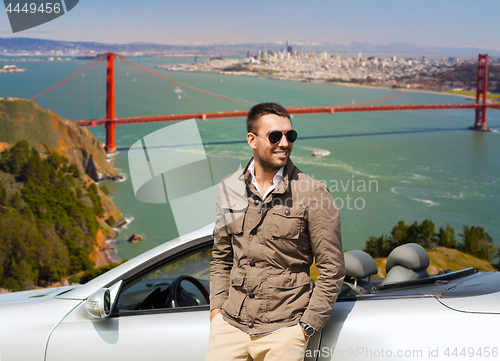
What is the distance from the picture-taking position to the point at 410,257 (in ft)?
5.69

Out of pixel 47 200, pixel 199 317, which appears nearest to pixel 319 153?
pixel 47 200

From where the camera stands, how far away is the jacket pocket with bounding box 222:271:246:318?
4.36 ft

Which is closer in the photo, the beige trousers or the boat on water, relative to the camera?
the beige trousers

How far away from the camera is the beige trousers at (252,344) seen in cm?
127

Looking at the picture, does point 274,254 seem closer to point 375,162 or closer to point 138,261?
point 138,261

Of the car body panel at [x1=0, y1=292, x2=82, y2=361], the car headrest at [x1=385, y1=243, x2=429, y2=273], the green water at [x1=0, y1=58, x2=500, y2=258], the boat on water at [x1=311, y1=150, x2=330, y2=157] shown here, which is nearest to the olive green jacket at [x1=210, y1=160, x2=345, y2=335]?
the car headrest at [x1=385, y1=243, x2=429, y2=273]

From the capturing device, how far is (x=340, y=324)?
133 centimetres

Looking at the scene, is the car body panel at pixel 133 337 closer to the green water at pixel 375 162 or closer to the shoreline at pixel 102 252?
the shoreline at pixel 102 252

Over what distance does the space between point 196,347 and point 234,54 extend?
113 meters

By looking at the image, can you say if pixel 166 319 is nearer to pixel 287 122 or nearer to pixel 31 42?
pixel 287 122

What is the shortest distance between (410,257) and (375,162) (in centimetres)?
4873

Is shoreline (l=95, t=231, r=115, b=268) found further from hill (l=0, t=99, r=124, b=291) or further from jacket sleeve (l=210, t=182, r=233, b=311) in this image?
jacket sleeve (l=210, t=182, r=233, b=311)

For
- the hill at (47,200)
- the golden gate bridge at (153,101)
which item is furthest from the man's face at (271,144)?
the golden gate bridge at (153,101)

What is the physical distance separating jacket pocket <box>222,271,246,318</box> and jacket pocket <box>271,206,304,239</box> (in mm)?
166
